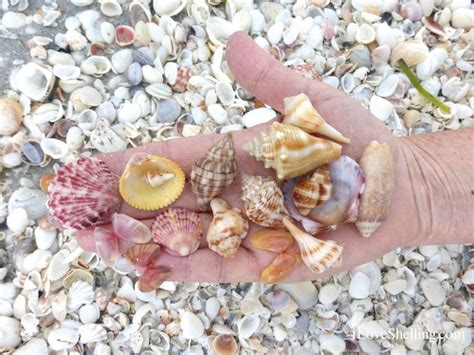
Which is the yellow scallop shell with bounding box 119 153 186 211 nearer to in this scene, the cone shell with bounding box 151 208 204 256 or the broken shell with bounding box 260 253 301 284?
the cone shell with bounding box 151 208 204 256

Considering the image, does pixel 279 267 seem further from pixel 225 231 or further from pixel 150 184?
pixel 150 184

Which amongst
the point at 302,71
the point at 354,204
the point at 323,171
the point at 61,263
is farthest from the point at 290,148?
the point at 61,263

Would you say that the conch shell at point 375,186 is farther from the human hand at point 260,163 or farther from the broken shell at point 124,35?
the broken shell at point 124,35

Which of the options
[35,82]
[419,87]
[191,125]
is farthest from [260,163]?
[35,82]

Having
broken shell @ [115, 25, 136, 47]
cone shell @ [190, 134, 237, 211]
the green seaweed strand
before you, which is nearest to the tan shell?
broken shell @ [115, 25, 136, 47]

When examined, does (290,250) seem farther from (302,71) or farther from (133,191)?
(302,71)
